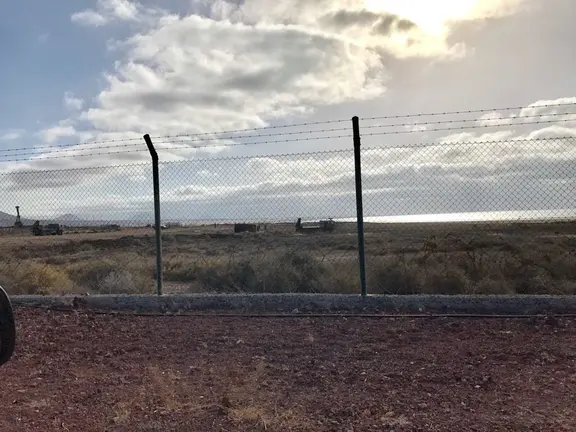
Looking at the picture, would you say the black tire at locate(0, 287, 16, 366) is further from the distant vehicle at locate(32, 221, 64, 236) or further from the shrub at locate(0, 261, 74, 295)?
the distant vehicle at locate(32, 221, 64, 236)

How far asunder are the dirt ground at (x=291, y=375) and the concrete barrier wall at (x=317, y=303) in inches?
20.5

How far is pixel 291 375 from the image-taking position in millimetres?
5656

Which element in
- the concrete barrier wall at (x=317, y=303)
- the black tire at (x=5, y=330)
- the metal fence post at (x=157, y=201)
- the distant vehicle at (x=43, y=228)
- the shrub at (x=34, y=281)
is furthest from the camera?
the distant vehicle at (x=43, y=228)

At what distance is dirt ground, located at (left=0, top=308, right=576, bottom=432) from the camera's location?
4543mm

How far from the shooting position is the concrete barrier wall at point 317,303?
25.9 ft

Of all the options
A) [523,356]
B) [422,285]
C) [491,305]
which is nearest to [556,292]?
[422,285]

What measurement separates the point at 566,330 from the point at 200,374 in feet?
14.1

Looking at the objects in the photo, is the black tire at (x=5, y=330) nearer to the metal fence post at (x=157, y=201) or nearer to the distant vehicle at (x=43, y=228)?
the metal fence post at (x=157, y=201)

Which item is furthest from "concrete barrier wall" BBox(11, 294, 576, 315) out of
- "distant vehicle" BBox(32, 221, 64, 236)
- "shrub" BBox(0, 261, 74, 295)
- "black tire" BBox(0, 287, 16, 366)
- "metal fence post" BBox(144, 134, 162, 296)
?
"distant vehicle" BBox(32, 221, 64, 236)

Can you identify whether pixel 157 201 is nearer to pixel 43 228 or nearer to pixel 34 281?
pixel 34 281

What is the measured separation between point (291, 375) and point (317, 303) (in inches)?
109

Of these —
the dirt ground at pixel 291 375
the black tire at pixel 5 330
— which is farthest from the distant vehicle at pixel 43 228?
the black tire at pixel 5 330

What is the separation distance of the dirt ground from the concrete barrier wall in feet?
1.71

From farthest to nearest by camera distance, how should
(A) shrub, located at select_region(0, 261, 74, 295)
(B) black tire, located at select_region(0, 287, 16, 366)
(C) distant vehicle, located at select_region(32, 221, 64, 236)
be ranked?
(C) distant vehicle, located at select_region(32, 221, 64, 236) → (A) shrub, located at select_region(0, 261, 74, 295) → (B) black tire, located at select_region(0, 287, 16, 366)
